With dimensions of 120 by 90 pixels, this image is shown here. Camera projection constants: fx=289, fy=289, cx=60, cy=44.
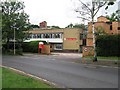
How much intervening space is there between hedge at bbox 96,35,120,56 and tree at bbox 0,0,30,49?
20.6m

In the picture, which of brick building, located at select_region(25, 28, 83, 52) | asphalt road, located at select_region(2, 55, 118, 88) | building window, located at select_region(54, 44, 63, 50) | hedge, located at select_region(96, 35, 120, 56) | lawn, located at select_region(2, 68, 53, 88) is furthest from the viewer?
building window, located at select_region(54, 44, 63, 50)

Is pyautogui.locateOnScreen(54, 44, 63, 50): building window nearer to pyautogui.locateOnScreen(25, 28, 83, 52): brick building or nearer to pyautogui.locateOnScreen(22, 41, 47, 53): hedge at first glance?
pyautogui.locateOnScreen(25, 28, 83, 52): brick building

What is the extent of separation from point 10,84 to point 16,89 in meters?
1.31

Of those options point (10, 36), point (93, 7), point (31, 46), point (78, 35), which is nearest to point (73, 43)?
point (78, 35)

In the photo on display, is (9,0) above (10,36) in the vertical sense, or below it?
above

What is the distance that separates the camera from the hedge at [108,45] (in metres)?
40.1

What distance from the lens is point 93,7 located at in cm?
3148

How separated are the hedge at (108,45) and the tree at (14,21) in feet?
67.6

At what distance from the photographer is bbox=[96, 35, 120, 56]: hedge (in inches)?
1578

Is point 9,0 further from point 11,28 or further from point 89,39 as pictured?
point 89,39

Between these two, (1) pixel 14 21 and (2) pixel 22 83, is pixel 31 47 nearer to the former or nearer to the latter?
(1) pixel 14 21

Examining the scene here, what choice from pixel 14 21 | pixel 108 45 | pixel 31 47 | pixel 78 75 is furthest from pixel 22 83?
pixel 31 47

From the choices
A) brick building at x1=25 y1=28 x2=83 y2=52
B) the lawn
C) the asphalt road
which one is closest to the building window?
brick building at x1=25 y1=28 x2=83 y2=52

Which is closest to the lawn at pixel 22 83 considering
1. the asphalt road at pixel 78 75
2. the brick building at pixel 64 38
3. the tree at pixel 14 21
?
the asphalt road at pixel 78 75
